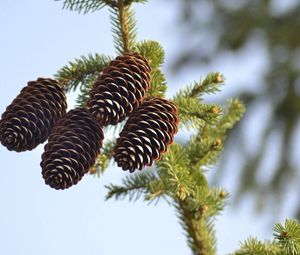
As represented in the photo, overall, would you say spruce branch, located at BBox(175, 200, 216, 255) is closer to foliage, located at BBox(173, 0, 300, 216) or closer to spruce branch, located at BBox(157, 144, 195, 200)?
spruce branch, located at BBox(157, 144, 195, 200)

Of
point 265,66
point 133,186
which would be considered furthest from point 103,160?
point 265,66

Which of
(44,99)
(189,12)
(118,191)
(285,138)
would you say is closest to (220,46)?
(189,12)

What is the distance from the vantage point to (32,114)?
1.60 m

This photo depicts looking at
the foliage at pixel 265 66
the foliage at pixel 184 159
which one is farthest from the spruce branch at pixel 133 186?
the foliage at pixel 265 66

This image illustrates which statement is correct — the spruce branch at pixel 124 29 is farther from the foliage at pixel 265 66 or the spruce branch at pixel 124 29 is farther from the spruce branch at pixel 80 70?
the foliage at pixel 265 66

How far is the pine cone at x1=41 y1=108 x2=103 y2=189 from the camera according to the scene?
1517 mm

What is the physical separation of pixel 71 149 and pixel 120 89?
0.17m

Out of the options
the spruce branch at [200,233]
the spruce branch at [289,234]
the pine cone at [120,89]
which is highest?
the pine cone at [120,89]

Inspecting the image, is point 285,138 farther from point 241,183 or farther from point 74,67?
point 74,67

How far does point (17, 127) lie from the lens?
157 cm

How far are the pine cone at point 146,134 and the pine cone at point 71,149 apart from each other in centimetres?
9

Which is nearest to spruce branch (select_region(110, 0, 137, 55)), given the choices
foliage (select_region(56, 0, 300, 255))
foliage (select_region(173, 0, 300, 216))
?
foliage (select_region(56, 0, 300, 255))

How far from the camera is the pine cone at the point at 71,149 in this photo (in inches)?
59.7

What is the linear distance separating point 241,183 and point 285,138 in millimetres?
308
